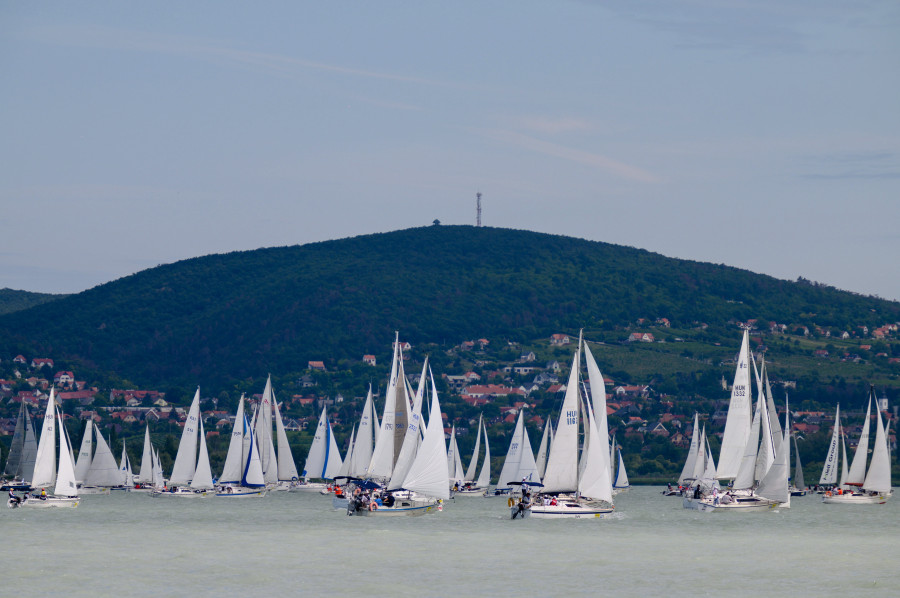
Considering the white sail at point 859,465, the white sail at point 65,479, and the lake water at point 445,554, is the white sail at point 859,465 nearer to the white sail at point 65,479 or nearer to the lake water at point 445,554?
the lake water at point 445,554

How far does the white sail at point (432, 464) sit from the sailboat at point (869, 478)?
1533 inches

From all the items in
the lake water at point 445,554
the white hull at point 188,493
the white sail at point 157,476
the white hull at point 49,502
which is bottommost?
the lake water at point 445,554

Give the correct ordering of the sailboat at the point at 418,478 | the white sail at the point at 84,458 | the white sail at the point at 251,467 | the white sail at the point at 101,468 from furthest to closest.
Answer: the white sail at the point at 84,458 < the white sail at the point at 101,468 < the white sail at the point at 251,467 < the sailboat at the point at 418,478

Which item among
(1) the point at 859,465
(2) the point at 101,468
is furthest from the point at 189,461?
(1) the point at 859,465

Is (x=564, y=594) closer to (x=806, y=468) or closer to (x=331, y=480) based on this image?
(x=331, y=480)

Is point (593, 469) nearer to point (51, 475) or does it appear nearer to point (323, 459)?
point (51, 475)

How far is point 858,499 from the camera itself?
99625mm

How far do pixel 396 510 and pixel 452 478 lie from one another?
4706cm

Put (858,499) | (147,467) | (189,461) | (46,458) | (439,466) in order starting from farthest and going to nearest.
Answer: (147,467)
(189,461)
(858,499)
(46,458)
(439,466)

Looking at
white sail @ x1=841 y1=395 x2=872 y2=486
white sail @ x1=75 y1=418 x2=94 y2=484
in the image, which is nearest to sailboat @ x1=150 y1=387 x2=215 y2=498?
white sail @ x1=75 y1=418 x2=94 y2=484

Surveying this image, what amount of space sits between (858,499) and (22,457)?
63651mm

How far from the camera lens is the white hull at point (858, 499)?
97688 millimetres

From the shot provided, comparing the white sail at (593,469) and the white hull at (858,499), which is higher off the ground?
the white sail at (593,469)

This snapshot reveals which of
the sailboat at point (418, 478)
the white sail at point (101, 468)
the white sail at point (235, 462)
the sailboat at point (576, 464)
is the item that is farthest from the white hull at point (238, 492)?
the sailboat at point (576, 464)
